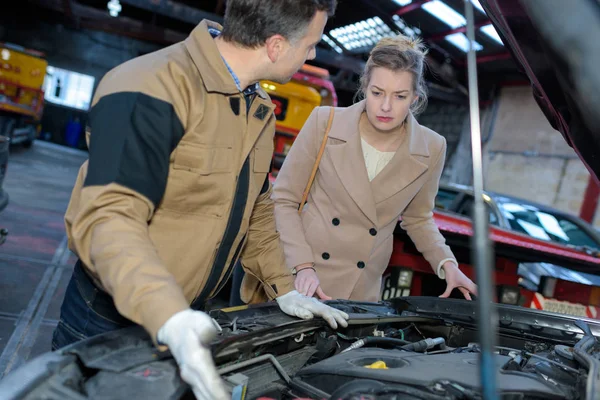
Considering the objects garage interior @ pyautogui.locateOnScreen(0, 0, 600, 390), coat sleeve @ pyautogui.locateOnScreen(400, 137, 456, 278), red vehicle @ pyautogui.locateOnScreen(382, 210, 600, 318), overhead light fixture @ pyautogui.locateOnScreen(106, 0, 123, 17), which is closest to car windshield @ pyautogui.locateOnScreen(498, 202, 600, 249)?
garage interior @ pyautogui.locateOnScreen(0, 0, 600, 390)

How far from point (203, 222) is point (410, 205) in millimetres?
1334

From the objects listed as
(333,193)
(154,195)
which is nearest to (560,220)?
(333,193)

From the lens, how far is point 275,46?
138 cm

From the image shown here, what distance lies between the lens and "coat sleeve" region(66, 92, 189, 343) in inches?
39.6

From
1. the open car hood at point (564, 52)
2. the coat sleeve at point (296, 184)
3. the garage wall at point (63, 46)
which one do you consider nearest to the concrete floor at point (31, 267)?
the coat sleeve at point (296, 184)

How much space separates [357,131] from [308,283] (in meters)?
0.72

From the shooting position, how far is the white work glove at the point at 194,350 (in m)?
0.94

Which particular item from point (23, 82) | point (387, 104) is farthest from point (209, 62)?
point (23, 82)

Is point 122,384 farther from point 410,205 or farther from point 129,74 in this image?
point 410,205

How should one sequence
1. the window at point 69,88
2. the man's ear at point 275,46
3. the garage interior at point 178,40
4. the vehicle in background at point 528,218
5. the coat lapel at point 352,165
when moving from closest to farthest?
the man's ear at point 275,46
the coat lapel at point 352,165
the vehicle in background at point 528,218
the garage interior at point 178,40
the window at point 69,88

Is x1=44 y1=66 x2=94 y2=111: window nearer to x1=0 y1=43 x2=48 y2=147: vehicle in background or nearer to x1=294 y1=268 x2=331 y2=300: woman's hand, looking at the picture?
x1=0 y1=43 x2=48 y2=147: vehicle in background

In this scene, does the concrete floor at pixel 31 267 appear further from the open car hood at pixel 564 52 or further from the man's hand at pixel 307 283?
the open car hood at pixel 564 52

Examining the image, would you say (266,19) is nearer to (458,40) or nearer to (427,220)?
(427,220)

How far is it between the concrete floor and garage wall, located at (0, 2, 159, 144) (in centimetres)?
896
